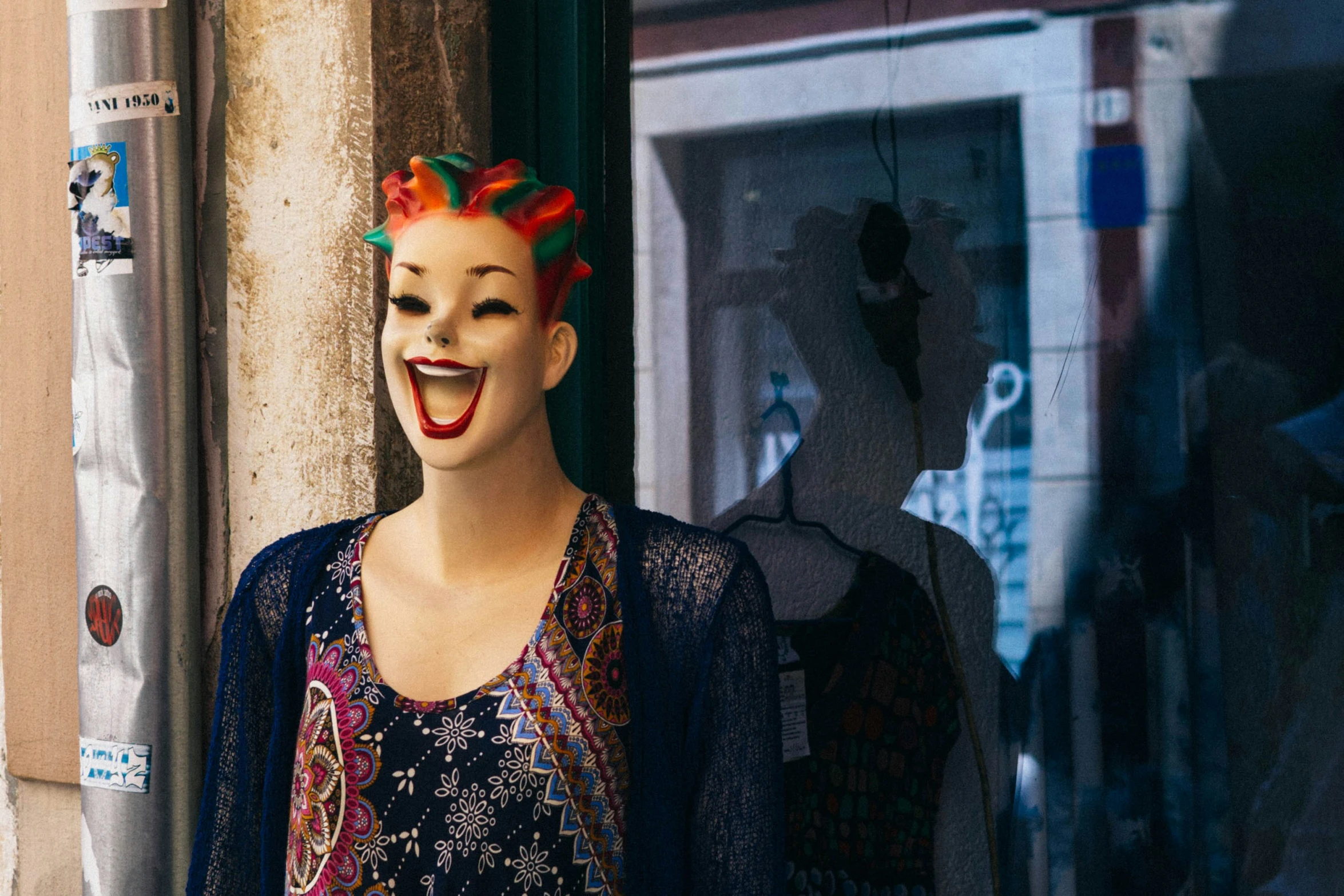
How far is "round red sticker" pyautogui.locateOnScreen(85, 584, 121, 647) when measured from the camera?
1950 millimetres

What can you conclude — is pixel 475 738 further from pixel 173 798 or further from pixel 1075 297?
pixel 1075 297

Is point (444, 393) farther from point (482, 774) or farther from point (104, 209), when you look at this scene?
point (104, 209)

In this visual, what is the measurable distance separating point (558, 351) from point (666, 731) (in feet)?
1.60

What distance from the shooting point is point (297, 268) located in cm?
199

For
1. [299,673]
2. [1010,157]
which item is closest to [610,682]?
[299,673]

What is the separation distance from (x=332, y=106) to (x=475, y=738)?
1160 millimetres

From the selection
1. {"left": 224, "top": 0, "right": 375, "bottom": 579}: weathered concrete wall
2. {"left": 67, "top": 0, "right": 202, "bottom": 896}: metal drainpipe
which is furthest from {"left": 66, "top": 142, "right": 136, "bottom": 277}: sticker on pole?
{"left": 224, "top": 0, "right": 375, "bottom": 579}: weathered concrete wall

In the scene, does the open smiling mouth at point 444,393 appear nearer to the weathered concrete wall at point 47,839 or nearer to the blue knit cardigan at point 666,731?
the blue knit cardigan at point 666,731

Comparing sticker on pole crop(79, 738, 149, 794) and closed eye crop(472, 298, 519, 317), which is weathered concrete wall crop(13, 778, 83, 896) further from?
closed eye crop(472, 298, 519, 317)

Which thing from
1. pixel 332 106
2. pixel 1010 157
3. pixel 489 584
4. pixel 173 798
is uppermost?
pixel 332 106

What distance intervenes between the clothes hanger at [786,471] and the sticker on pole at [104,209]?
1133 millimetres

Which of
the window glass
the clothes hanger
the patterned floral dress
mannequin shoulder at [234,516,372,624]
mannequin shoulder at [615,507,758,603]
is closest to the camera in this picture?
the patterned floral dress

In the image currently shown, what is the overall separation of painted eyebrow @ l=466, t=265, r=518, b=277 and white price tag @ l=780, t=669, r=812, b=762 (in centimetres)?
94

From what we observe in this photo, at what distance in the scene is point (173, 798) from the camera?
190cm
